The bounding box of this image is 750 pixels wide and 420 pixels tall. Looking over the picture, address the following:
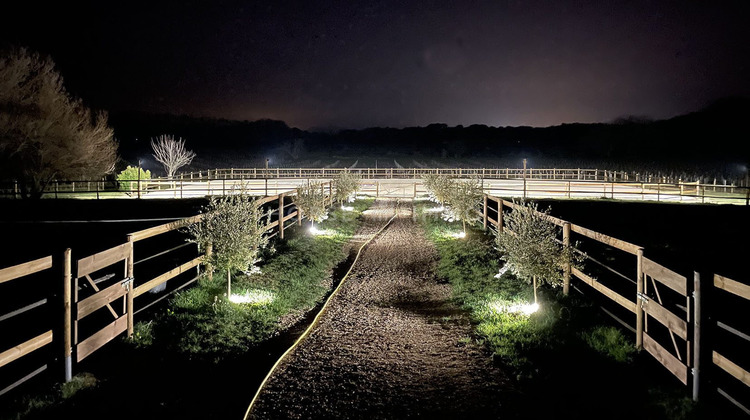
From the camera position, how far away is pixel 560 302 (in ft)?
24.3

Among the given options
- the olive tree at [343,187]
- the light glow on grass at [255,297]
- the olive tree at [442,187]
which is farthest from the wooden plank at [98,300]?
the olive tree at [343,187]

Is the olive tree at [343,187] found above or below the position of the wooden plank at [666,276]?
above

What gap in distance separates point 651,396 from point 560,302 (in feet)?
9.63

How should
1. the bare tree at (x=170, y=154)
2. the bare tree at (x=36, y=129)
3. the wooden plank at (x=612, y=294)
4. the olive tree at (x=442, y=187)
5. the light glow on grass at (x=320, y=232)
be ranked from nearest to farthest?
the wooden plank at (x=612, y=294) < the light glow on grass at (x=320, y=232) < the olive tree at (x=442, y=187) < the bare tree at (x=36, y=129) < the bare tree at (x=170, y=154)

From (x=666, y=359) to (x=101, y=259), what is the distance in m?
6.03

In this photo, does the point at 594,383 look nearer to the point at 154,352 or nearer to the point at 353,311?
the point at 353,311

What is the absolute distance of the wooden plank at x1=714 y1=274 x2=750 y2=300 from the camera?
3.92m

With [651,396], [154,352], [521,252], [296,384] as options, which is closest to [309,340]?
[296,384]

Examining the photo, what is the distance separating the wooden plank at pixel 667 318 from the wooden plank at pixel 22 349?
586 cm

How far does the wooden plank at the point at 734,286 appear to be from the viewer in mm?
3916

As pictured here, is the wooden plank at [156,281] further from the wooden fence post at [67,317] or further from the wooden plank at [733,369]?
the wooden plank at [733,369]

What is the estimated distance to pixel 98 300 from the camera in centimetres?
522

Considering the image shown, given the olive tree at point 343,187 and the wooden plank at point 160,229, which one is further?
the olive tree at point 343,187

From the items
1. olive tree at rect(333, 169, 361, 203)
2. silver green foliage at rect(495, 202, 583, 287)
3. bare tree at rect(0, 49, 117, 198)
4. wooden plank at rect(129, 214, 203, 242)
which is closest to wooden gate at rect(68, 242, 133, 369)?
wooden plank at rect(129, 214, 203, 242)
